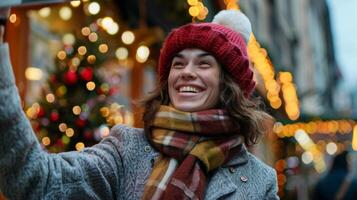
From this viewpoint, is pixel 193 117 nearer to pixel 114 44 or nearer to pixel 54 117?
pixel 54 117

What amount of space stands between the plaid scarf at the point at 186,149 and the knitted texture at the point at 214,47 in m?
0.21

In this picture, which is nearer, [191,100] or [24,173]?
[24,173]

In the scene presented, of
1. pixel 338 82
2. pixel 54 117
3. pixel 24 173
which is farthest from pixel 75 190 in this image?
pixel 338 82

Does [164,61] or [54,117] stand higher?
[164,61]

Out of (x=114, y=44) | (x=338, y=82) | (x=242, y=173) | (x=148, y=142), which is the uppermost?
(x=148, y=142)

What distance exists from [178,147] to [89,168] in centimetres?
32

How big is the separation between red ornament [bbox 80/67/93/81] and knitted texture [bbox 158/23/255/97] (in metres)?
3.55

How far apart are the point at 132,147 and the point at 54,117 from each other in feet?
12.2

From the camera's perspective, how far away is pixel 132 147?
2256mm

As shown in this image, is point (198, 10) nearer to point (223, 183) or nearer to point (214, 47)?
point (214, 47)

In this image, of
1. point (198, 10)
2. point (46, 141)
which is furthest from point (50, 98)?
point (198, 10)

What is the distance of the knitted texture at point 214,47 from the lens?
2412 millimetres

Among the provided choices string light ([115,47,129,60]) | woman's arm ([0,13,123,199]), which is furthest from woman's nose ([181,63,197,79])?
string light ([115,47,129,60])

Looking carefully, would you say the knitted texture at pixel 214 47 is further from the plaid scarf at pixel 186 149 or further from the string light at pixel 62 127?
the string light at pixel 62 127
